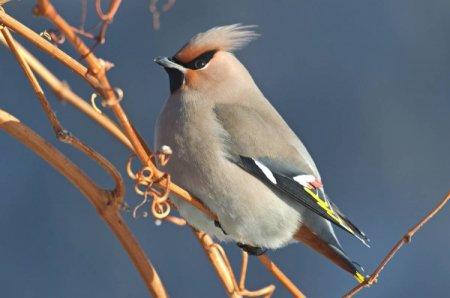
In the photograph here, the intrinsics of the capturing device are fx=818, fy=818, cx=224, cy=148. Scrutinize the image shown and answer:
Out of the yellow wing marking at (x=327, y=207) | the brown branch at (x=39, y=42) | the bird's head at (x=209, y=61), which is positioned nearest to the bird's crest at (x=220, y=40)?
the bird's head at (x=209, y=61)

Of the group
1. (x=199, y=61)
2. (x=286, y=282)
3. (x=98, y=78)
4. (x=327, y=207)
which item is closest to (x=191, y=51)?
(x=199, y=61)

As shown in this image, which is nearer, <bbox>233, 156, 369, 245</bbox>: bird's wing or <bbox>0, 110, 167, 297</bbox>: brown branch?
<bbox>0, 110, 167, 297</bbox>: brown branch

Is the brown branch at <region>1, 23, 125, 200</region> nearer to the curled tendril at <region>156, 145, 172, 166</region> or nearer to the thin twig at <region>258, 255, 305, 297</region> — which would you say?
the curled tendril at <region>156, 145, 172, 166</region>

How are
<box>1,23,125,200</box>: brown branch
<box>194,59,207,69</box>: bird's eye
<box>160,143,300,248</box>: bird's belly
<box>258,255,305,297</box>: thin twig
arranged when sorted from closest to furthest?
<box>1,23,125,200</box>: brown branch → <box>258,255,305,297</box>: thin twig → <box>160,143,300,248</box>: bird's belly → <box>194,59,207,69</box>: bird's eye

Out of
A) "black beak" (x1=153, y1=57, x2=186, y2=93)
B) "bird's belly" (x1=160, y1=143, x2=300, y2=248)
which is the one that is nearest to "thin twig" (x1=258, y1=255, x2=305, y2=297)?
"bird's belly" (x1=160, y1=143, x2=300, y2=248)

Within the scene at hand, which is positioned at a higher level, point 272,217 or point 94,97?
point 94,97

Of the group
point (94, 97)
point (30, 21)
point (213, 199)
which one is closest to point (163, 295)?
point (94, 97)

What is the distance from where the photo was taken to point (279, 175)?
1188 mm

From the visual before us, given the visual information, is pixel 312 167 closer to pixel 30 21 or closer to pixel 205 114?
pixel 205 114

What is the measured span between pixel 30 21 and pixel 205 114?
110 centimetres

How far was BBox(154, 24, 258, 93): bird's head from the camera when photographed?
1.14m

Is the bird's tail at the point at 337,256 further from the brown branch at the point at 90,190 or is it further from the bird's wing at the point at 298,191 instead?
the brown branch at the point at 90,190

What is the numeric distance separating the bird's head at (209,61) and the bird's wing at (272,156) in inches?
2.0

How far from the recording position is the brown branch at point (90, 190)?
2.16 ft
